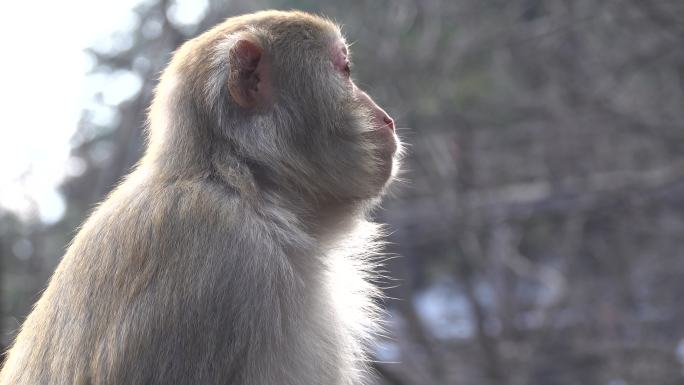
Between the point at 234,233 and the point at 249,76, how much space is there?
65cm

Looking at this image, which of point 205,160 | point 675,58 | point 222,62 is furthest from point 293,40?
point 675,58

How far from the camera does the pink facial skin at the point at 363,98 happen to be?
3.35m

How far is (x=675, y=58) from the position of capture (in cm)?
917

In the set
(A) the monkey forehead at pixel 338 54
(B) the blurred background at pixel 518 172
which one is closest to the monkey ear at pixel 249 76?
(A) the monkey forehead at pixel 338 54

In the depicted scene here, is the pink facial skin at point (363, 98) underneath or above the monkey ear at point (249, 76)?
above

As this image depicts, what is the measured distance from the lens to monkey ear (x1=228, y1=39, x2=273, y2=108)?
318 cm

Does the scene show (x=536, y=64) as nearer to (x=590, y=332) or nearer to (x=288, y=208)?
(x=590, y=332)

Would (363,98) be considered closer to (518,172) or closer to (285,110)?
(285,110)

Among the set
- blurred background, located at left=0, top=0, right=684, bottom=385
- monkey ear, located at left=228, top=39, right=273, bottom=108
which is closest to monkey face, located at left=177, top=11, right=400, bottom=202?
monkey ear, located at left=228, top=39, right=273, bottom=108

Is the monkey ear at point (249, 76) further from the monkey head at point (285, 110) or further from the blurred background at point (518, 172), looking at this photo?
the blurred background at point (518, 172)

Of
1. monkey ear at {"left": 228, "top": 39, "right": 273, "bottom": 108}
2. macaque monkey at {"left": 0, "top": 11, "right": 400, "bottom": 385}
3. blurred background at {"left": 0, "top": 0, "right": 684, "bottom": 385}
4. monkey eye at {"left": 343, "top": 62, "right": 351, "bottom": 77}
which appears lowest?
macaque monkey at {"left": 0, "top": 11, "right": 400, "bottom": 385}

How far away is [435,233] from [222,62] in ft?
20.8

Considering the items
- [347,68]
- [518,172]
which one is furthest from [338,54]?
[518,172]

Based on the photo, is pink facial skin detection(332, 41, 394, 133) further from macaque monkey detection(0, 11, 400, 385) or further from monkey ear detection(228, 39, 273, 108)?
monkey ear detection(228, 39, 273, 108)
